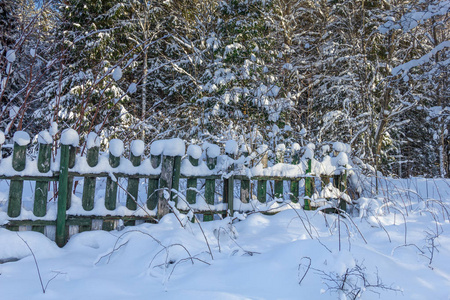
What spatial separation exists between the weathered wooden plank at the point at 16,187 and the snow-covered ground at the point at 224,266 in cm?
29

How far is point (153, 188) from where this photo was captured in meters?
3.68

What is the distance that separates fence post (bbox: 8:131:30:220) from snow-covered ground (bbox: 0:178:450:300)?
303 mm

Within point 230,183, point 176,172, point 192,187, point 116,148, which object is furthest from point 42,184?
point 230,183

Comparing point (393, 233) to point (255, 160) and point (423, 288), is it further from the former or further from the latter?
point (255, 160)

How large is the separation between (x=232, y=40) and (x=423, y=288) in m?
8.86

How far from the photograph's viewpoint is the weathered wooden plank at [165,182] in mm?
3607

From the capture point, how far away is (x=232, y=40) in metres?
9.78

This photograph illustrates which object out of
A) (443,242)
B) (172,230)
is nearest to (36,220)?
(172,230)

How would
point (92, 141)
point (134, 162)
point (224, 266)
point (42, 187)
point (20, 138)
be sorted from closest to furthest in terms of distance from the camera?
point (224, 266)
point (20, 138)
point (42, 187)
point (92, 141)
point (134, 162)

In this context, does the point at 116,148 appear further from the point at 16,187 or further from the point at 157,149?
the point at 16,187

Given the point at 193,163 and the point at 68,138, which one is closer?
the point at 68,138

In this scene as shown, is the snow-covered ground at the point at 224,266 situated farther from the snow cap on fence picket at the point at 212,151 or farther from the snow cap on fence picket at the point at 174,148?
the snow cap on fence picket at the point at 212,151

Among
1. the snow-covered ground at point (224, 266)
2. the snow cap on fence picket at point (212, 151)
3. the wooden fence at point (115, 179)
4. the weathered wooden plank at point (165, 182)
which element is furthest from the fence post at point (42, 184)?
the snow cap on fence picket at point (212, 151)

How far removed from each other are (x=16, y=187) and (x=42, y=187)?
0.75 ft
